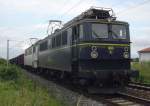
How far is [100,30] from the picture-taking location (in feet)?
50.0

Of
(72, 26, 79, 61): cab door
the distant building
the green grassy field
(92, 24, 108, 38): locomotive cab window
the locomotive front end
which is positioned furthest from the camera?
the distant building

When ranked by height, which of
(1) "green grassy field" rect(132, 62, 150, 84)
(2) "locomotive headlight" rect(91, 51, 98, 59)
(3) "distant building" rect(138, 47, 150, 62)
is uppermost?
(3) "distant building" rect(138, 47, 150, 62)

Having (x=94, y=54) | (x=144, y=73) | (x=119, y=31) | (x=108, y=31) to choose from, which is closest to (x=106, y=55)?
(x=94, y=54)

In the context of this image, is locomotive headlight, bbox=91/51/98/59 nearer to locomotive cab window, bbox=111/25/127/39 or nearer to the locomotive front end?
the locomotive front end

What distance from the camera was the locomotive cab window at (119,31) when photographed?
1546 centimetres

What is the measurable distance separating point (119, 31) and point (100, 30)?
90 centimetres

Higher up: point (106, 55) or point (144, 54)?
point (144, 54)

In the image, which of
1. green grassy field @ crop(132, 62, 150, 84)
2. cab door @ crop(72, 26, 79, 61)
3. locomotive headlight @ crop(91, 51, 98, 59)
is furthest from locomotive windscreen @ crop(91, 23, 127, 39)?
green grassy field @ crop(132, 62, 150, 84)

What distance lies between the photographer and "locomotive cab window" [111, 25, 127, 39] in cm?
1546

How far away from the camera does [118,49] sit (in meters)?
15.2

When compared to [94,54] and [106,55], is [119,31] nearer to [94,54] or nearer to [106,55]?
[106,55]

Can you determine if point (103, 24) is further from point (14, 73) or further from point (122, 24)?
point (14, 73)

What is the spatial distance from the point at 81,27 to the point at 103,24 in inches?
37.3

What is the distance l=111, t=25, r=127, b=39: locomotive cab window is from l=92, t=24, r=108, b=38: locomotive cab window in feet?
1.15
